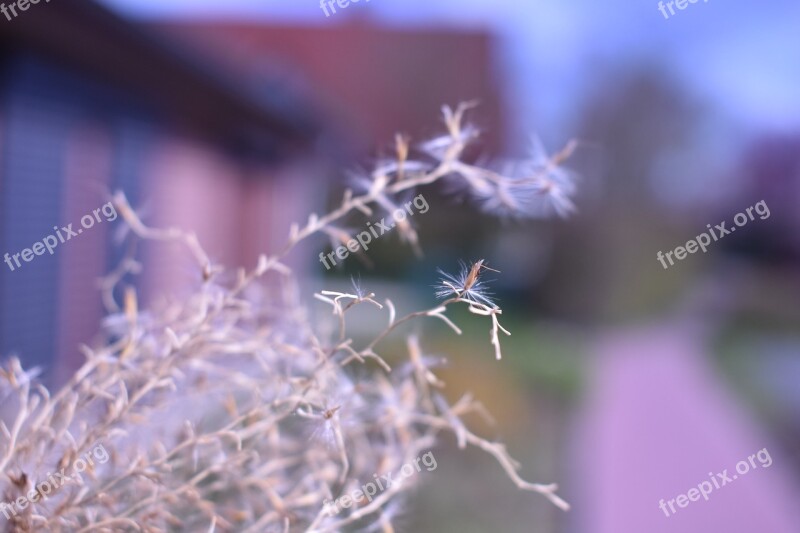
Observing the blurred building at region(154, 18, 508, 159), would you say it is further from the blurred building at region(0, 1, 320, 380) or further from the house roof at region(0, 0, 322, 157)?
the blurred building at region(0, 1, 320, 380)

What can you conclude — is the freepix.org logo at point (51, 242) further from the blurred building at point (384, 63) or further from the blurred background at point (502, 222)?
the blurred building at point (384, 63)

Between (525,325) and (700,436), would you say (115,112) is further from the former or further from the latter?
(525,325)

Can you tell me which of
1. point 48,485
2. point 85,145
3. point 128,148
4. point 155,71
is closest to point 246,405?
point 48,485

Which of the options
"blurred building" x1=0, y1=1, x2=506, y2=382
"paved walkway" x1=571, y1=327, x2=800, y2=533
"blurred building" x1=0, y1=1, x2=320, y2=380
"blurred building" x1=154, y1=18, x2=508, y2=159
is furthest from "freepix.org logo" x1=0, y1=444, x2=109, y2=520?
"blurred building" x1=154, y1=18, x2=508, y2=159

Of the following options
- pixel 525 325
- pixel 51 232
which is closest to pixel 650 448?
pixel 51 232

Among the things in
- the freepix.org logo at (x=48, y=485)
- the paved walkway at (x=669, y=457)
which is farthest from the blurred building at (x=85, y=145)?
the paved walkway at (x=669, y=457)

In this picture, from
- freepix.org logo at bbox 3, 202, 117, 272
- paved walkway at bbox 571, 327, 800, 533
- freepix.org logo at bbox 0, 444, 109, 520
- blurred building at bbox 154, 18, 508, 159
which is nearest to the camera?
freepix.org logo at bbox 0, 444, 109, 520
